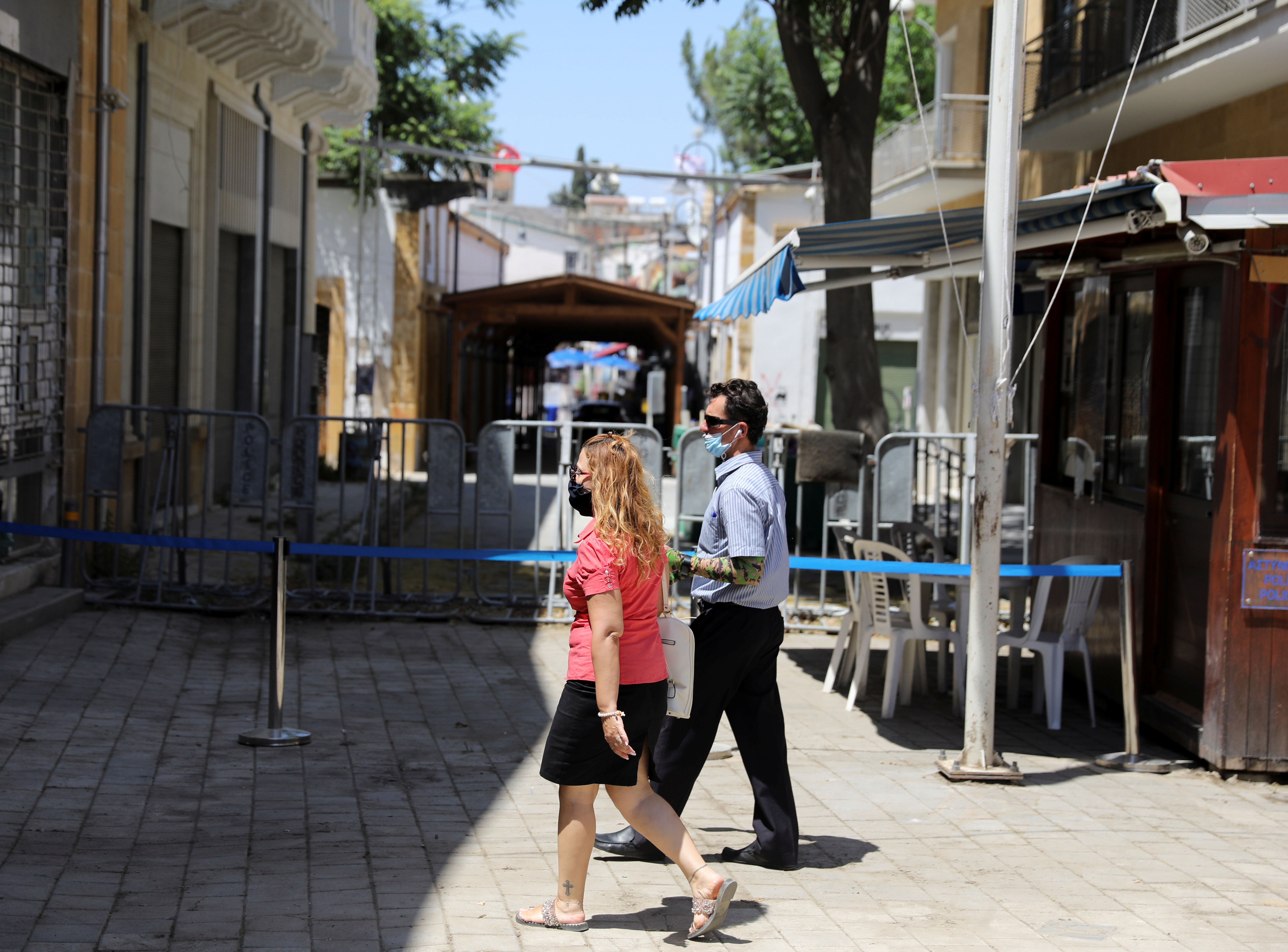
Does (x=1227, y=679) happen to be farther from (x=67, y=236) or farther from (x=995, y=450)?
(x=67, y=236)

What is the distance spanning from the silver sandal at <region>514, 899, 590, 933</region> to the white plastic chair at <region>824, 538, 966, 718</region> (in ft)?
11.5

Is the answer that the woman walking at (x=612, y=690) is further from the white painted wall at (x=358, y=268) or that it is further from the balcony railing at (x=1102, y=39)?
the white painted wall at (x=358, y=268)

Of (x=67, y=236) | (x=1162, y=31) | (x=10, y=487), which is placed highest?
(x=1162, y=31)

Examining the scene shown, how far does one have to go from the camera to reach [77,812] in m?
5.18

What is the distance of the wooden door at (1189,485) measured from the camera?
6.44m

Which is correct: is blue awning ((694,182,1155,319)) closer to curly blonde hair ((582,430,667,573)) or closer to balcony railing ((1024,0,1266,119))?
curly blonde hair ((582,430,667,573))

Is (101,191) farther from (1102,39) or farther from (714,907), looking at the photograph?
(1102,39)

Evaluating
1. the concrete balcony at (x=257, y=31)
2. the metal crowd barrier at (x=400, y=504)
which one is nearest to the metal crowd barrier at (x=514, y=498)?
the metal crowd barrier at (x=400, y=504)

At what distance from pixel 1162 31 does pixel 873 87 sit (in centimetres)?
366

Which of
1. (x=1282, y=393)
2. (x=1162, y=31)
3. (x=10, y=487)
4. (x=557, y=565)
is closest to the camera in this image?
(x=1282, y=393)

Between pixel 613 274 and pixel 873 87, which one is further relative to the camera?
pixel 613 274

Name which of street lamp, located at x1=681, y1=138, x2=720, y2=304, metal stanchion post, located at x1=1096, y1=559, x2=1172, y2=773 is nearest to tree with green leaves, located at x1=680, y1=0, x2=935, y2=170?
street lamp, located at x1=681, y1=138, x2=720, y2=304

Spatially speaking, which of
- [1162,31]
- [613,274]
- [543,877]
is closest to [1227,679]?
[543,877]

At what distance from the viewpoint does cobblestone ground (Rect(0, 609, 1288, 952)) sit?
4.22 metres
